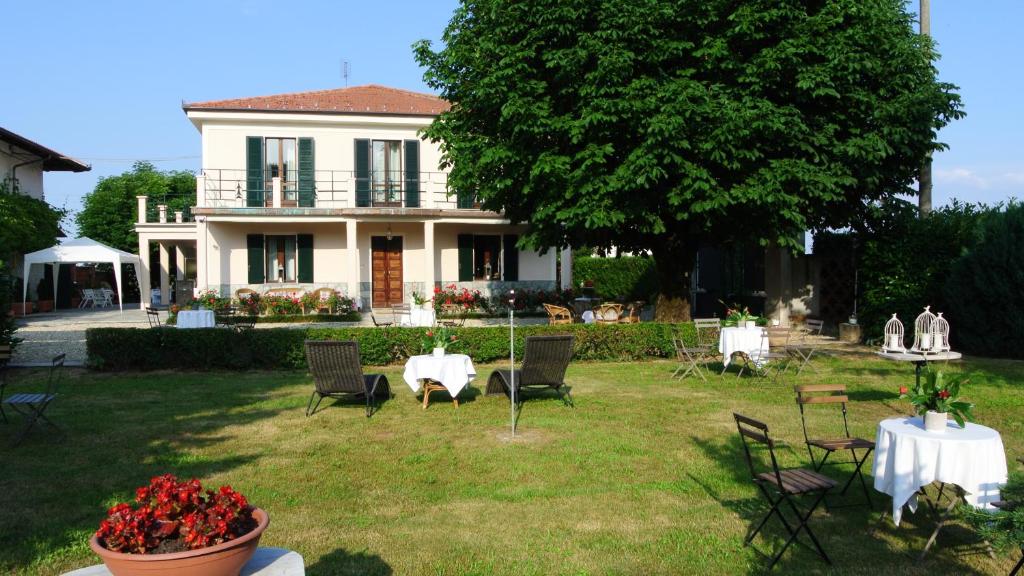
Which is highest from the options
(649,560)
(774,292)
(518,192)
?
(518,192)

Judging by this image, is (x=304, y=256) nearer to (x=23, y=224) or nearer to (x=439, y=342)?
(x=23, y=224)

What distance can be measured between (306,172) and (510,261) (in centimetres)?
692

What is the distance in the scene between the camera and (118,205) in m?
43.3

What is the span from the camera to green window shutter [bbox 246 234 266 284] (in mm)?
22156

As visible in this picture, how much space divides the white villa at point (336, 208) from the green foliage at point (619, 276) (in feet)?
21.3

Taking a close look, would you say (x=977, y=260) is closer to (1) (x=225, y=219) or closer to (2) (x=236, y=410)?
(2) (x=236, y=410)

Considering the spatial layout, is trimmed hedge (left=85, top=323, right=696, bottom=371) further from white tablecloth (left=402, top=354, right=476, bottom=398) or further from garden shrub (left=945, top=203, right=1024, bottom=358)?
garden shrub (left=945, top=203, right=1024, bottom=358)

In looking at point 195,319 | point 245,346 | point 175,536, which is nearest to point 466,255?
point 195,319

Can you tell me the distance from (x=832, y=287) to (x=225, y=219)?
16367 millimetres

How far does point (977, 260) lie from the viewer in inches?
539

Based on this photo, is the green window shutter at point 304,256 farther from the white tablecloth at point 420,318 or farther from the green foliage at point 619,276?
the green foliage at point 619,276

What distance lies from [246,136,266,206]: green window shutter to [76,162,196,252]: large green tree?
20.6m

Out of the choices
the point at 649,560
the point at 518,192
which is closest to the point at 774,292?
the point at 518,192

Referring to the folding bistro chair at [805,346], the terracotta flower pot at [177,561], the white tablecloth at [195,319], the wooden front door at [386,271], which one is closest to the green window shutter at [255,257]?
the wooden front door at [386,271]
